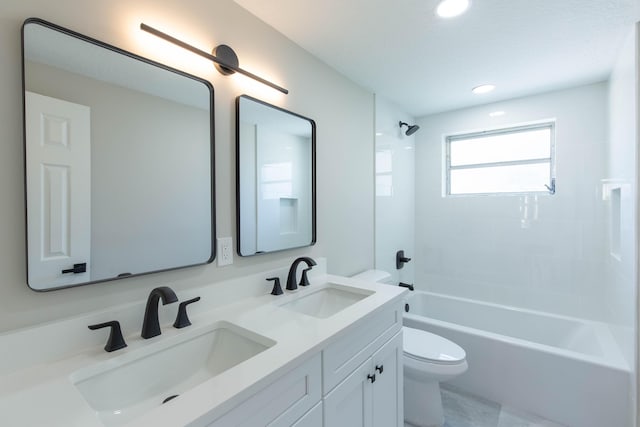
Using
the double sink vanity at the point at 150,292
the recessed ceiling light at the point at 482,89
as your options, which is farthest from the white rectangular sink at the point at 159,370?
the recessed ceiling light at the point at 482,89

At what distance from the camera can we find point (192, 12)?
3.90 ft

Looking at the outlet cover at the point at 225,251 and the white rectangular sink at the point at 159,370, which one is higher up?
the outlet cover at the point at 225,251

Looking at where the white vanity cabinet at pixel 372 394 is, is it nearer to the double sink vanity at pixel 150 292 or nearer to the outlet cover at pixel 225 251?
the double sink vanity at pixel 150 292

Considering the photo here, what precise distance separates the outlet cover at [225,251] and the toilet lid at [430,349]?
1289 mm

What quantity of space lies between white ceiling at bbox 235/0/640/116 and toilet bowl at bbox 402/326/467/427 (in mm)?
1857

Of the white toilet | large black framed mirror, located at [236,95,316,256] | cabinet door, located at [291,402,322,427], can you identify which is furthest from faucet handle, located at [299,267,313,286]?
the white toilet

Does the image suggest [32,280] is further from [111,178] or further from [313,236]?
[313,236]

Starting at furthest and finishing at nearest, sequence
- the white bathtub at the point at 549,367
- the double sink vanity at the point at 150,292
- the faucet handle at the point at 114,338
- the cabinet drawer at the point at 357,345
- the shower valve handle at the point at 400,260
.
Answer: the shower valve handle at the point at 400,260, the white bathtub at the point at 549,367, the cabinet drawer at the point at 357,345, the faucet handle at the point at 114,338, the double sink vanity at the point at 150,292

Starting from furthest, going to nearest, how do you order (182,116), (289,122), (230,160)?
(289,122)
(230,160)
(182,116)

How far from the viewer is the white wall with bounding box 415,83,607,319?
226cm

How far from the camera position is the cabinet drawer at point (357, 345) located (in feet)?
3.33

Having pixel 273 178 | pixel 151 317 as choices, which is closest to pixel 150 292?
pixel 151 317

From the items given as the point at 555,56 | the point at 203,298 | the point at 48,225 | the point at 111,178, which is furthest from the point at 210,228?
the point at 555,56

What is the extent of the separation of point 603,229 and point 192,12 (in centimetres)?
302
